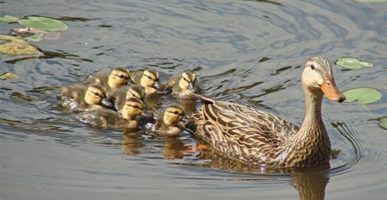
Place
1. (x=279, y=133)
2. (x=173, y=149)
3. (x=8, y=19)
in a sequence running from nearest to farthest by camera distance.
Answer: (x=279, y=133) < (x=173, y=149) < (x=8, y=19)

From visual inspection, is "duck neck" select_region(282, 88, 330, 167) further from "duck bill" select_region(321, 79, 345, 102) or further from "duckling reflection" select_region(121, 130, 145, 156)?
"duckling reflection" select_region(121, 130, 145, 156)

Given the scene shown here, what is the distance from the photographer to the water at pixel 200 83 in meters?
6.31

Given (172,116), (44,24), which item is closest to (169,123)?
(172,116)

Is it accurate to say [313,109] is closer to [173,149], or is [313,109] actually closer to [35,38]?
[173,149]

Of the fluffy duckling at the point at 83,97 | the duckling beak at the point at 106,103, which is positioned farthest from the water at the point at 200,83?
the duckling beak at the point at 106,103

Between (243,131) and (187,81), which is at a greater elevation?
(187,81)

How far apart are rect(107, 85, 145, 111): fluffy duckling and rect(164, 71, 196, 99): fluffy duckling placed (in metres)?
0.28

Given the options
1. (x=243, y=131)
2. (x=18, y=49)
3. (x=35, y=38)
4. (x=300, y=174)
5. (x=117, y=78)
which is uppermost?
(x=35, y=38)

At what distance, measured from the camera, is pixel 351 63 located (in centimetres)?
841

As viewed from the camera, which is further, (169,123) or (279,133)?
(169,123)

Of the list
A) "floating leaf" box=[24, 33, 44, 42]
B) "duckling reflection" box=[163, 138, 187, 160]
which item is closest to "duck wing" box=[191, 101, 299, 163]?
"duckling reflection" box=[163, 138, 187, 160]

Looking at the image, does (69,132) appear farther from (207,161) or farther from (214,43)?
(214,43)

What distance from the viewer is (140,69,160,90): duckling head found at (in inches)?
312

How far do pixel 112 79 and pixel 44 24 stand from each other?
1.25 m
